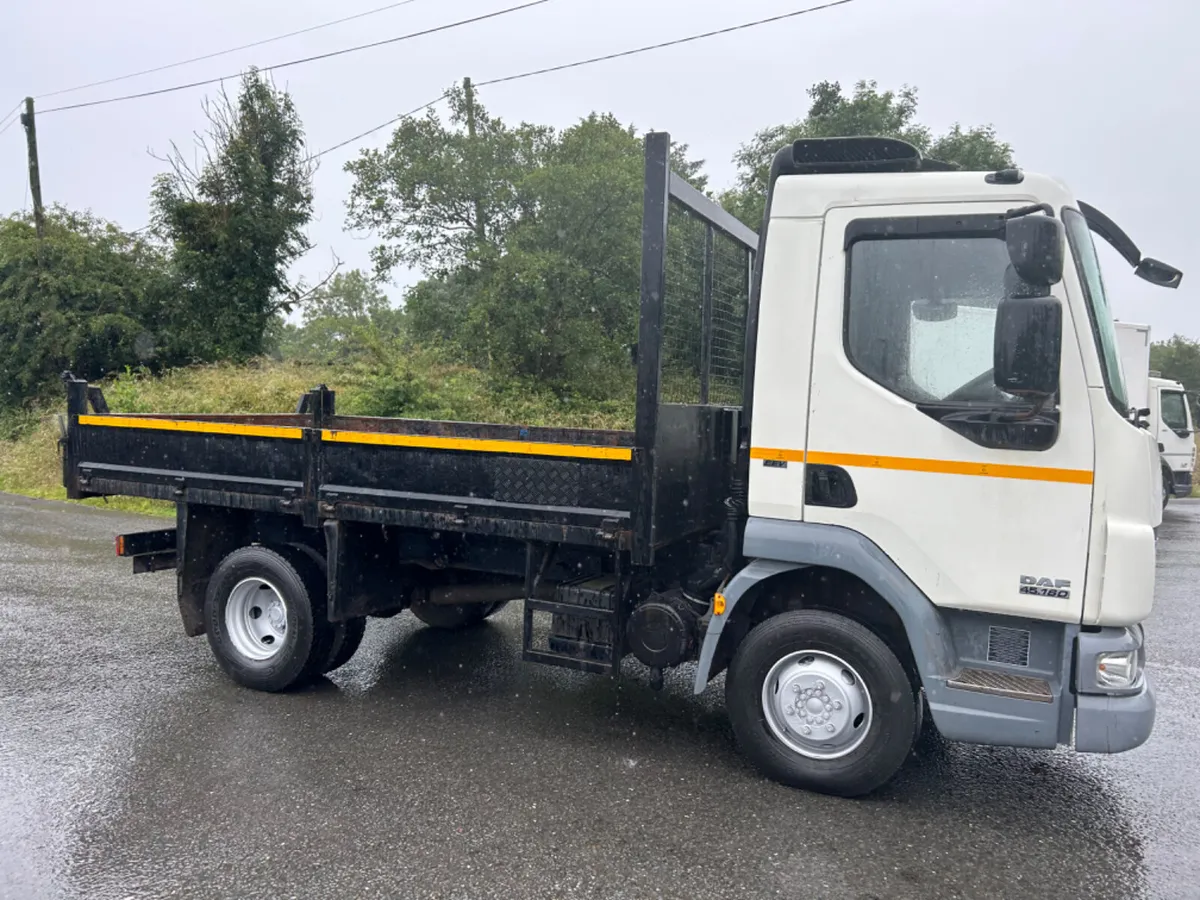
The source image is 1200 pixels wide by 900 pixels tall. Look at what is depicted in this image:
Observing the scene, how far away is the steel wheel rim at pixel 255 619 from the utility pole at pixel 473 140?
1535 cm

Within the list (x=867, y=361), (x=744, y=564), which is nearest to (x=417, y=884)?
(x=744, y=564)

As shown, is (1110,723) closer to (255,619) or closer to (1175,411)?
(255,619)

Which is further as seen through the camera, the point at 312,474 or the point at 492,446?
the point at 312,474

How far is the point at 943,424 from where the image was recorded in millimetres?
3705

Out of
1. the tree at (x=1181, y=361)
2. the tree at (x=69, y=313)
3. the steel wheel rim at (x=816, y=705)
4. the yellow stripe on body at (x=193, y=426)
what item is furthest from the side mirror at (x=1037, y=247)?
the tree at (x=1181, y=361)

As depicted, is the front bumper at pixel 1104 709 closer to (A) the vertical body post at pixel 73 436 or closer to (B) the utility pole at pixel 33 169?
(A) the vertical body post at pixel 73 436

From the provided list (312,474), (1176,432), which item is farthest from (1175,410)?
(312,474)

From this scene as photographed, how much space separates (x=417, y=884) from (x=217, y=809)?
112cm

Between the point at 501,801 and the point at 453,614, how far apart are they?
2.65 m

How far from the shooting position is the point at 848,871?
3.40 meters

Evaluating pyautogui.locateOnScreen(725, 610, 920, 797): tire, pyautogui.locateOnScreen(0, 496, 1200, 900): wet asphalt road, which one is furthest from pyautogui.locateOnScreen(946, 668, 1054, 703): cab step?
pyautogui.locateOnScreen(0, 496, 1200, 900): wet asphalt road

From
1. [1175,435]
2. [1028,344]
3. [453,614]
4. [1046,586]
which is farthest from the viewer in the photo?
[1175,435]

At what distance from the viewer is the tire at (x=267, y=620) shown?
5.21 meters

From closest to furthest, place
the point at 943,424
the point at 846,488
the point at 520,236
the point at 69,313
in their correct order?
the point at 943,424 < the point at 846,488 < the point at 520,236 < the point at 69,313
